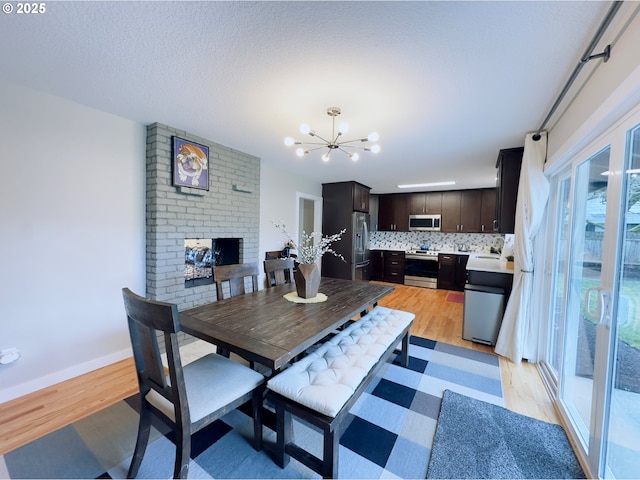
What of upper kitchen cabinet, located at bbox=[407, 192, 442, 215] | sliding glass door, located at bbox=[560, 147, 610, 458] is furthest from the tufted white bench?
upper kitchen cabinet, located at bbox=[407, 192, 442, 215]

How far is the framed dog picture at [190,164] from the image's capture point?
271 cm

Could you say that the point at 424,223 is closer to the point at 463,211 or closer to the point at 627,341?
the point at 463,211

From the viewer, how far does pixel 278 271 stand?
2842 millimetres

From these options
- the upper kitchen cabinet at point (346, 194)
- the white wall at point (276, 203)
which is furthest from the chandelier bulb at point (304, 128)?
the upper kitchen cabinet at point (346, 194)

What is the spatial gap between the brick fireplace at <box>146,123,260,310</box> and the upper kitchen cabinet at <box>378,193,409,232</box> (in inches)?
156

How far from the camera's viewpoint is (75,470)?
1.37 meters

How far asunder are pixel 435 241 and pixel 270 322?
19.3ft

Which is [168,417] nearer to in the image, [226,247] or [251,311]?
[251,311]

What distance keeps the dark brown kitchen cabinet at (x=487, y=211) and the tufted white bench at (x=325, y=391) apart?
4987 mm

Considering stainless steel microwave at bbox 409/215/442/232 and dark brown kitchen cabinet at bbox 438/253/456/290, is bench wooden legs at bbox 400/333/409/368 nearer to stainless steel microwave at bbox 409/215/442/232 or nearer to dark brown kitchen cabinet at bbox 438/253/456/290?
dark brown kitchen cabinet at bbox 438/253/456/290

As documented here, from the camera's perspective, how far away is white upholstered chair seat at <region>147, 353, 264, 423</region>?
122cm

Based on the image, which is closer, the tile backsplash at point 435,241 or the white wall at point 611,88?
the white wall at point 611,88

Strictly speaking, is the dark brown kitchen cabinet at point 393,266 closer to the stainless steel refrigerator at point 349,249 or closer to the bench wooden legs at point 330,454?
the stainless steel refrigerator at point 349,249

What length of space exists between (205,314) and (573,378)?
8.75 feet
